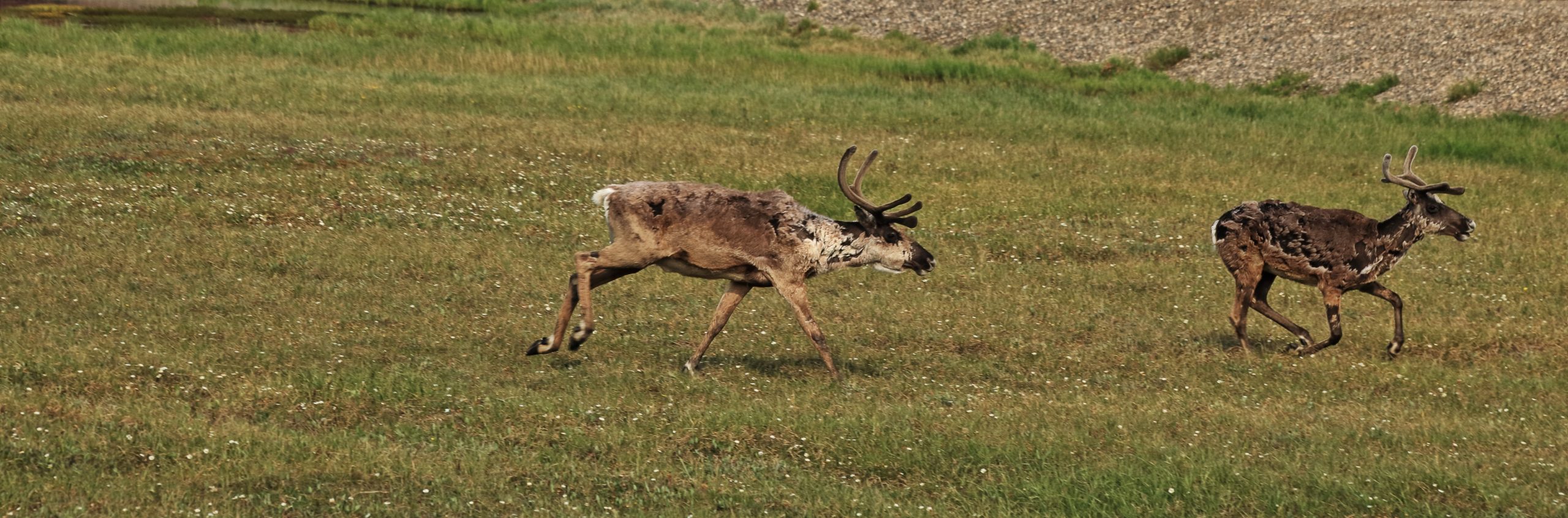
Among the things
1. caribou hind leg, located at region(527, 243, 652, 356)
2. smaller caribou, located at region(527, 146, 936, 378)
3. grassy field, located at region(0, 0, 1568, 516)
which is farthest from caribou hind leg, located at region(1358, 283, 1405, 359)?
caribou hind leg, located at region(527, 243, 652, 356)

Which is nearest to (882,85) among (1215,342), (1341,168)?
(1341,168)

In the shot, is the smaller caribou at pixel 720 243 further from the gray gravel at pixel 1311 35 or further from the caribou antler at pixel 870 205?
the gray gravel at pixel 1311 35

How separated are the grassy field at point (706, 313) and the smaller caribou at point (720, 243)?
1.79ft

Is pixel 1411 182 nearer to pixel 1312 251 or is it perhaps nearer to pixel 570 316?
pixel 1312 251

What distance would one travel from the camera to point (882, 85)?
33.3m

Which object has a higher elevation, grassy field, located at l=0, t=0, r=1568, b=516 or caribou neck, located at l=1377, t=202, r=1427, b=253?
caribou neck, located at l=1377, t=202, r=1427, b=253

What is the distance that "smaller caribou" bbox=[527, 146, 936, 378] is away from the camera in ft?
41.0

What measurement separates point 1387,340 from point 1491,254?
526 cm

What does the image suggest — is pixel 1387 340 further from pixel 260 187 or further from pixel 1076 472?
pixel 260 187

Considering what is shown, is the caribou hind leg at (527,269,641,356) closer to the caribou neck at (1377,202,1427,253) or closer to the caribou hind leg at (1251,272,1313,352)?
the caribou hind leg at (1251,272,1313,352)

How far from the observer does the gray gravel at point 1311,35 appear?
32.9 m

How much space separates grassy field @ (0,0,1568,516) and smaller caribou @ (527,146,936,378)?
1.79 ft

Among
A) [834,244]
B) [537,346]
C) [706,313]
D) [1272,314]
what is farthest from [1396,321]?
[537,346]

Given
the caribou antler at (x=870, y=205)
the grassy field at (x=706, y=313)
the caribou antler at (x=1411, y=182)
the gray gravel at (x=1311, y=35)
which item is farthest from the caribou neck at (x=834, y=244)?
the gray gravel at (x=1311, y=35)
